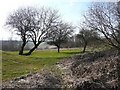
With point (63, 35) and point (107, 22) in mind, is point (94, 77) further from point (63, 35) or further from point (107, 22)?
point (63, 35)

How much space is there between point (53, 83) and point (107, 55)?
20.4ft

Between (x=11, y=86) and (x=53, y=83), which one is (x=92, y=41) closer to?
(x=53, y=83)

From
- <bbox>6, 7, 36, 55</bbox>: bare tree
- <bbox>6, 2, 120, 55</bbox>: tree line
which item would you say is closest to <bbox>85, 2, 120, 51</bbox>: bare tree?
<bbox>6, 2, 120, 55</bbox>: tree line

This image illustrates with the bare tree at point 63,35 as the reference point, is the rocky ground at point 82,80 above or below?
below

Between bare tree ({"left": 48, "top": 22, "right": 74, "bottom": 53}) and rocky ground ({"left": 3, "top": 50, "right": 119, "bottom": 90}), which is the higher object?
bare tree ({"left": 48, "top": 22, "right": 74, "bottom": 53})

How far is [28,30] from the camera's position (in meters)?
38.5

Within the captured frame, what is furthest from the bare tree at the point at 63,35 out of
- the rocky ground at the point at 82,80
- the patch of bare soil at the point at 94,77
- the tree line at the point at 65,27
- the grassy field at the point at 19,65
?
the rocky ground at the point at 82,80

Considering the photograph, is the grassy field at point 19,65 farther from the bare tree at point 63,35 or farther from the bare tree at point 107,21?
the bare tree at point 63,35

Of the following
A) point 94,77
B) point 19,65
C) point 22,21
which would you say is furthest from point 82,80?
point 22,21

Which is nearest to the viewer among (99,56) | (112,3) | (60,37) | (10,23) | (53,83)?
(53,83)

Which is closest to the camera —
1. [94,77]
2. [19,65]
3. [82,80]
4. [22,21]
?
[82,80]

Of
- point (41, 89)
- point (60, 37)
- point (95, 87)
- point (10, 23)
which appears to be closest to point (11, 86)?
point (41, 89)

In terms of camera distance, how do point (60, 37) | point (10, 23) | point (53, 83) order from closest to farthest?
point (53, 83)
point (10, 23)
point (60, 37)

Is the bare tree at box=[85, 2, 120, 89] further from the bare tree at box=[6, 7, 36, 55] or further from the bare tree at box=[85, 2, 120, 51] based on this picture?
the bare tree at box=[6, 7, 36, 55]
